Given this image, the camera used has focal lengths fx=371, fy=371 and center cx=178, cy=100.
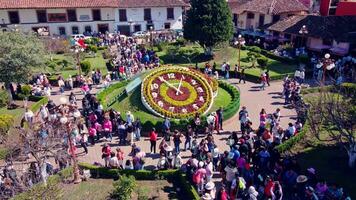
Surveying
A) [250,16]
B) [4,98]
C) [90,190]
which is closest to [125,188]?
[90,190]

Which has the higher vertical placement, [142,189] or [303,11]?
[303,11]

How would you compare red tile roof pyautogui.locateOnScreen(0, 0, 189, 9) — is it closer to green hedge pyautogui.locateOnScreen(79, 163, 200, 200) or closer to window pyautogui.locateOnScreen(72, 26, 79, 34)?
window pyautogui.locateOnScreen(72, 26, 79, 34)

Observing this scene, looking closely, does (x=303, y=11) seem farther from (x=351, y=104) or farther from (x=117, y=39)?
(x=351, y=104)

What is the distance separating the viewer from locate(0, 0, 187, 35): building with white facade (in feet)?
176

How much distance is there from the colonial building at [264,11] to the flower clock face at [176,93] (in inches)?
1170

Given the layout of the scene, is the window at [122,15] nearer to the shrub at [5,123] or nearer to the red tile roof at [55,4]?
the red tile roof at [55,4]

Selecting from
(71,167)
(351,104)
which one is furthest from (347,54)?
(71,167)

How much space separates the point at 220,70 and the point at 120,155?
2008cm

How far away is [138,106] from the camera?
24.3m

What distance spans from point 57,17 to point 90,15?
4859 mm

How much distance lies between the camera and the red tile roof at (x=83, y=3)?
5297cm

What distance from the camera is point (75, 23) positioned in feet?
185

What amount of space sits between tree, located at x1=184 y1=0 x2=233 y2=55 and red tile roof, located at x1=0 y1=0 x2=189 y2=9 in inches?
764

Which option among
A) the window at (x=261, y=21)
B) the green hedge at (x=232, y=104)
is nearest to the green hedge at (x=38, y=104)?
the green hedge at (x=232, y=104)
